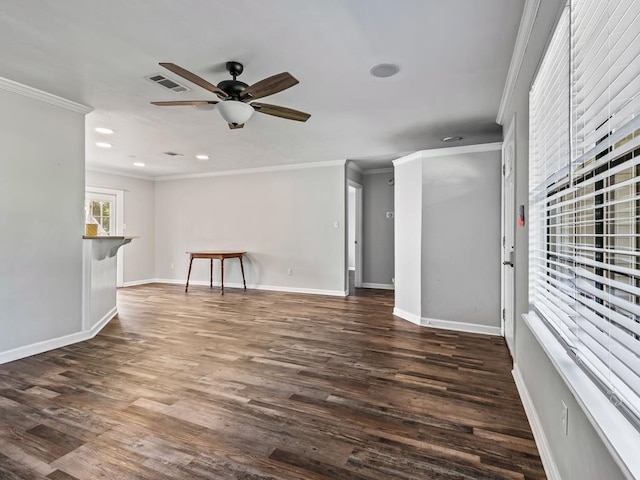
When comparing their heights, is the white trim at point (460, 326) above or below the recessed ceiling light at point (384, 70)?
below

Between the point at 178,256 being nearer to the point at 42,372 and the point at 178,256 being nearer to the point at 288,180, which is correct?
the point at 288,180

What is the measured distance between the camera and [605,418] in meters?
0.91

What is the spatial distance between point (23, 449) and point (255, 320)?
8.66 ft

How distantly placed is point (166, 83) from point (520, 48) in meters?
2.70

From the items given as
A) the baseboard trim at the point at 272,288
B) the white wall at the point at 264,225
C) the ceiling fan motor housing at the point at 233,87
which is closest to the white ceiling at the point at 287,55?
the ceiling fan motor housing at the point at 233,87

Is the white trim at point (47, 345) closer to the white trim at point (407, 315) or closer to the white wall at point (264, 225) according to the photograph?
the white wall at point (264, 225)

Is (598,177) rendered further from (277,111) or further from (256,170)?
(256,170)

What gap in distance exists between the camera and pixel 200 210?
7203 mm

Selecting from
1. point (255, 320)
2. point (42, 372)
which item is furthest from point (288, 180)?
point (42, 372)

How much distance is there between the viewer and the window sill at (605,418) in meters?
0.77

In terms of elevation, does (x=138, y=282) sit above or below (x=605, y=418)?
below

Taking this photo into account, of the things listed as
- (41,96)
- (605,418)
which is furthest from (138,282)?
(605,418)

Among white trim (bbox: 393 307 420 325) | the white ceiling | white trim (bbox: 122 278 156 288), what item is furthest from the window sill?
white trim (bbox: 122 278 156 288)

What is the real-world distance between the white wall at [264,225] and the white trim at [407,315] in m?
1.51
